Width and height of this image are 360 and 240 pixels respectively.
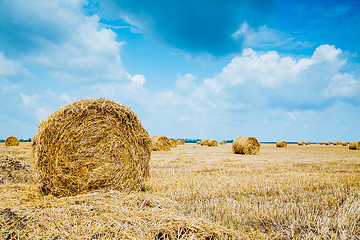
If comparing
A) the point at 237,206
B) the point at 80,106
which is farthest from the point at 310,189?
the point at 80,106

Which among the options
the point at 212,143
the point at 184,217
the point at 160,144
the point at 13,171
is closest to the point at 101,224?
the point at 184,217

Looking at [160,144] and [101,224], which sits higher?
[160,144]

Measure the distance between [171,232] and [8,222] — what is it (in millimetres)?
1852

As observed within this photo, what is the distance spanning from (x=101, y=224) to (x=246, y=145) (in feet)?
49.5

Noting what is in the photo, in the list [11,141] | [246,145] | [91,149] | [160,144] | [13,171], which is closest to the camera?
[91,149]

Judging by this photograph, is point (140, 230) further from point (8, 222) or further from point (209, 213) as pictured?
point (8, 222)

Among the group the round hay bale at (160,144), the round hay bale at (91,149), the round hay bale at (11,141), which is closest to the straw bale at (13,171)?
the round hay bale at (91,149)

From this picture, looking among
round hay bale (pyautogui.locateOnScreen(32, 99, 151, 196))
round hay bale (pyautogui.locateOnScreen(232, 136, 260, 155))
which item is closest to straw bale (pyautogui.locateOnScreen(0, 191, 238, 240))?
round hay bale (pyautogui.locateOnScreen(32, 99, 151, 196))

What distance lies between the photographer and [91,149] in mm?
4867

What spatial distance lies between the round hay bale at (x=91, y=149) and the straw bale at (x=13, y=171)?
1880 mm

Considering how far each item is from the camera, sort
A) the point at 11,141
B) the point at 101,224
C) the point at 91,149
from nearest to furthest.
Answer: the point at 101,224 < the point at 91,149 < the point at 11,141

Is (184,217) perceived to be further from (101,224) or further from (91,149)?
(91,149)

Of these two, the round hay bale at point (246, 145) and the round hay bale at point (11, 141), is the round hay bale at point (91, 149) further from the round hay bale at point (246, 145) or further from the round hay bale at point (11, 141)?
the round hay bale at point (11, 141)

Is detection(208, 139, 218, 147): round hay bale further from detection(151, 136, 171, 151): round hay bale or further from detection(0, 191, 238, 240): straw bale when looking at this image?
detection(0, 191, 238, 240): straw bale
